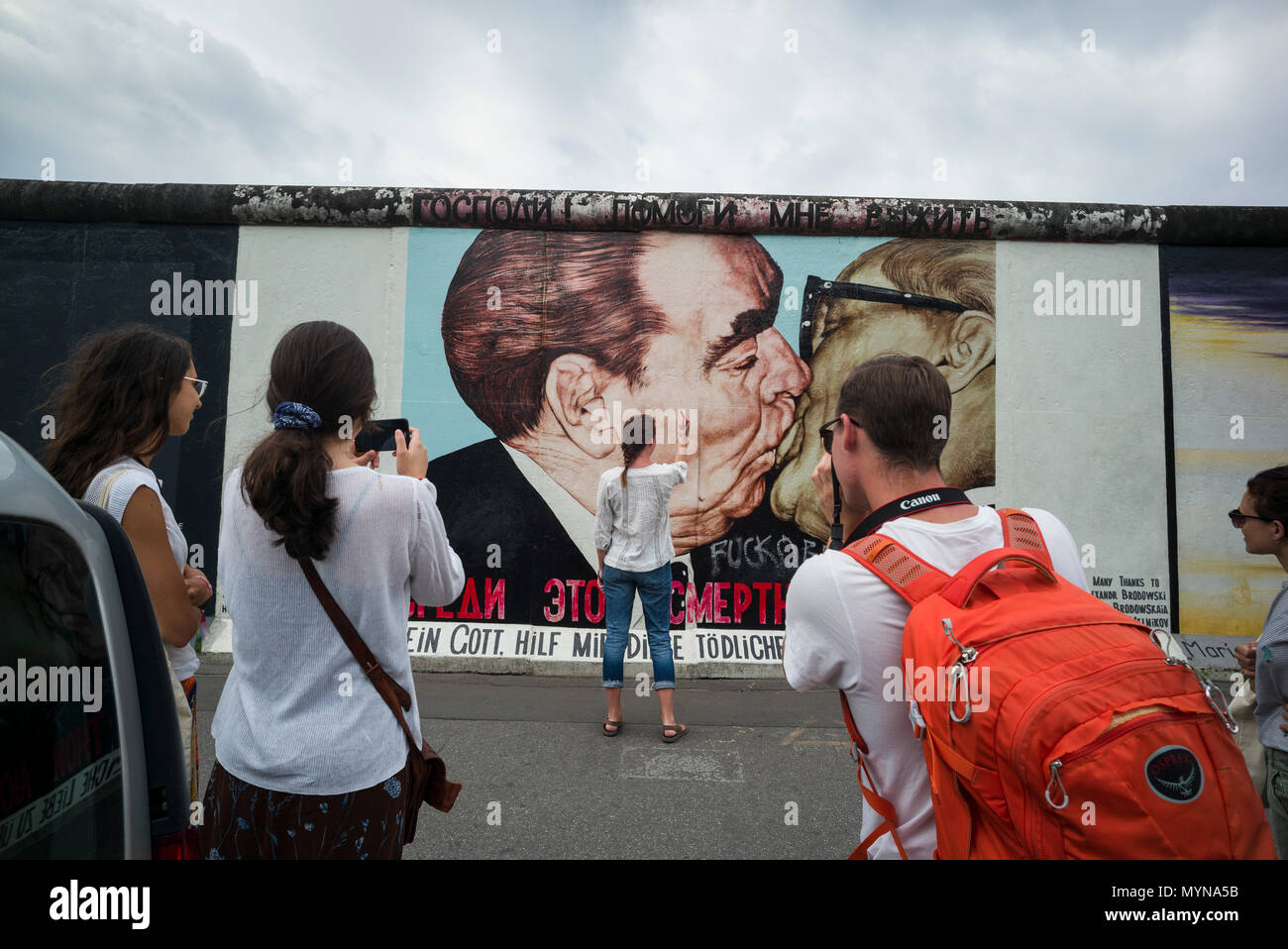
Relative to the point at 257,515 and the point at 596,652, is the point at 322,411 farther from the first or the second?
the point at 596,652

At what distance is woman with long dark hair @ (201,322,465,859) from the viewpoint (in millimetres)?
1506

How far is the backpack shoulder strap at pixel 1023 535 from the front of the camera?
4.12ft

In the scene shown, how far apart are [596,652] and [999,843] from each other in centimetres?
546

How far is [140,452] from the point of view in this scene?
2027mm

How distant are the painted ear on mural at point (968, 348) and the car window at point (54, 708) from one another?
712 centimetres

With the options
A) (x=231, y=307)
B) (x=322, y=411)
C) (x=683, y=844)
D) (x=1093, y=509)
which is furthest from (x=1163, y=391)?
(x=231, y=307)

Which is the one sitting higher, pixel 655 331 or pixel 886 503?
pixel 655 331

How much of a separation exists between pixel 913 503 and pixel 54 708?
149cm

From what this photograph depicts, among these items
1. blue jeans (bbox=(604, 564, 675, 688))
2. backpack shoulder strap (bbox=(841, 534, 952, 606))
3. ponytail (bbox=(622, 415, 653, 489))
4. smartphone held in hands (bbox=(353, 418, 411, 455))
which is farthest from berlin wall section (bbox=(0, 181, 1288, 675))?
backpack shoulder strap (bbox=(841, 534, 952, 606))

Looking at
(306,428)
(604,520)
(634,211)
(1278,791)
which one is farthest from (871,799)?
(634,211)

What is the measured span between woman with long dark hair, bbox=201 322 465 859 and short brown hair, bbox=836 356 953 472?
3.19 ft

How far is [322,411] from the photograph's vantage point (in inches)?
63.9
